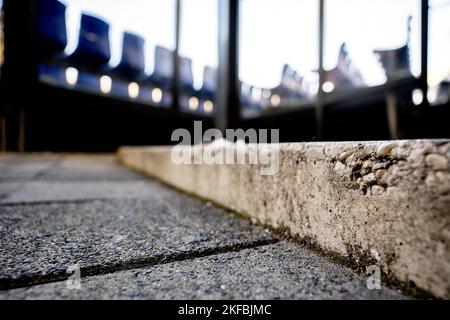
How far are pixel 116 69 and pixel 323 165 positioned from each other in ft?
16.6

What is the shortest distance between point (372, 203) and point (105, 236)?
2.19 feet

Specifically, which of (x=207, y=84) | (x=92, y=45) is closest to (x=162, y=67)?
(x=92, y=45)

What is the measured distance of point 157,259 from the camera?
1.85 ft

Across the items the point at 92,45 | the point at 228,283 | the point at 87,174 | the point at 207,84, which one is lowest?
the point at 228,283

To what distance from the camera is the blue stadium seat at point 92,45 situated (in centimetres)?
409

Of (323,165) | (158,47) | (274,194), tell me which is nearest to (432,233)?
(323,165)

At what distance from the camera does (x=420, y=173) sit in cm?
38

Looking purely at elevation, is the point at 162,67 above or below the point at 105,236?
above

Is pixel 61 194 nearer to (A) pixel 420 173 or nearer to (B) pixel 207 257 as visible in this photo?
(B) pixel 207 257

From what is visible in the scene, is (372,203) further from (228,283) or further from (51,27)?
(51,27)

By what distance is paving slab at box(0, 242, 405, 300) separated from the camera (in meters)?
0.42

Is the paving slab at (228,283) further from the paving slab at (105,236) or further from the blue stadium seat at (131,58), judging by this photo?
the blue stadium seat at (131,58)

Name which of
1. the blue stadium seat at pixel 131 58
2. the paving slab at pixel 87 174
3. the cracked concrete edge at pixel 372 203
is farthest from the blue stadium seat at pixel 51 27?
the cracked concrete edge at pixel 372 203

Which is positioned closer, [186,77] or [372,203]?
[372,203]
